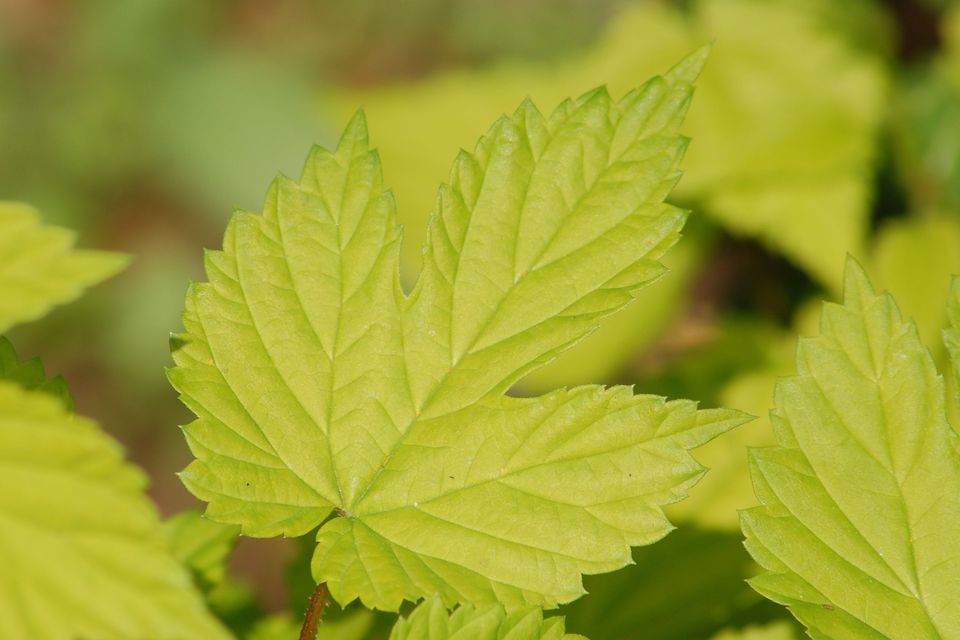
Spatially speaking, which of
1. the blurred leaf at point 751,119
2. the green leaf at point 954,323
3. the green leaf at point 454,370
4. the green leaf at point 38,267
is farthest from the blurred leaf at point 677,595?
the blurred leaf at point 751,119

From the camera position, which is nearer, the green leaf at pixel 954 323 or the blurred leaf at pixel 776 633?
the green leaf at pixel 954 323

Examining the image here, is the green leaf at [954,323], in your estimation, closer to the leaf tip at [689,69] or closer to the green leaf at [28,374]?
the leaf tip at [689,69]

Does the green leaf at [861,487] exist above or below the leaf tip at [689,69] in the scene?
below

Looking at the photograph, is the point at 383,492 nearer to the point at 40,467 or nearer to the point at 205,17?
the point at 40,467

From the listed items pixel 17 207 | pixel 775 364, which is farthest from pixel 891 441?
pixel 775 364

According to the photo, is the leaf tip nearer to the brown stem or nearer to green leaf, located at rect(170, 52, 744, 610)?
green leaf, located at rect(170, 52, 744, 610)

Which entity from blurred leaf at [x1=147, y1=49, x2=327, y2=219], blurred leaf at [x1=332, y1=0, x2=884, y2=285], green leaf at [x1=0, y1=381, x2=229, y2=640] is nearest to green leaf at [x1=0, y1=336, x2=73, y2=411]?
green leaf at [x1=0, y1=381, x2=229, y2=640]

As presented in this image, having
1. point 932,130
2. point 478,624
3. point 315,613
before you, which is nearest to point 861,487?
point 478,624
